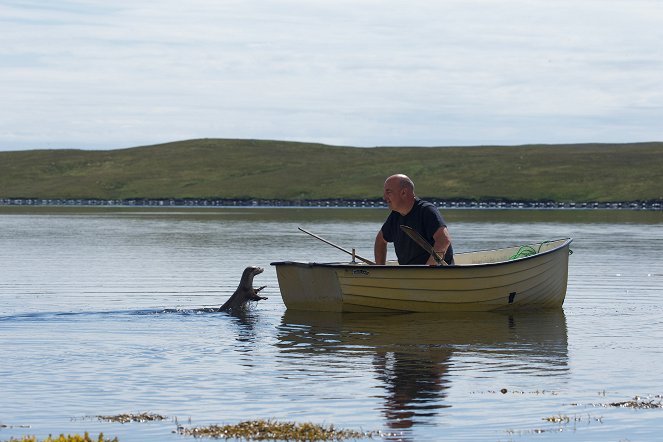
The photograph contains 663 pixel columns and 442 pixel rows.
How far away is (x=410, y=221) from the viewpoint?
2438 centimetres

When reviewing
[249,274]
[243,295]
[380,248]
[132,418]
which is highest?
[380,248]

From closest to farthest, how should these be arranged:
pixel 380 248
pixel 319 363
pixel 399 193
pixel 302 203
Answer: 1. pixel 319 363
2. pixel 399 193
3. pixel 380 248
4. pixel 302 203

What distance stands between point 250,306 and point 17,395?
11555mm

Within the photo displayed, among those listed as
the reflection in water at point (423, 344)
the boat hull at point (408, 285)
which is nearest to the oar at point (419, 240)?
the boat hull at point (408, 285)

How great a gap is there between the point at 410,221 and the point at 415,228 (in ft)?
0.55

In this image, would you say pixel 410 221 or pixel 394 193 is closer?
pixel 394 193

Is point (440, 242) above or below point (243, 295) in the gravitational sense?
above

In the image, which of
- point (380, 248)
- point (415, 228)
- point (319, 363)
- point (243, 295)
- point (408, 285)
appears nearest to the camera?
point (319, 363)

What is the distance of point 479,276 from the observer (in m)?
25.5

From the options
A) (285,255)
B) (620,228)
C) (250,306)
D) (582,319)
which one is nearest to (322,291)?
(250,306)

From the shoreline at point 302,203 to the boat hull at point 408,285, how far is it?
118m

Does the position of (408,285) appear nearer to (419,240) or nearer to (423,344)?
(419,240)

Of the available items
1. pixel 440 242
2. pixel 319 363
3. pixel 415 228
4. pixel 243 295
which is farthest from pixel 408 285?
pixel 319 363

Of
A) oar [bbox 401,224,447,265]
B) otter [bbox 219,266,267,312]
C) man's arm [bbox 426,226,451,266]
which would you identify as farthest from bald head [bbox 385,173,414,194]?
otter [bbox 219,266,267,312]
